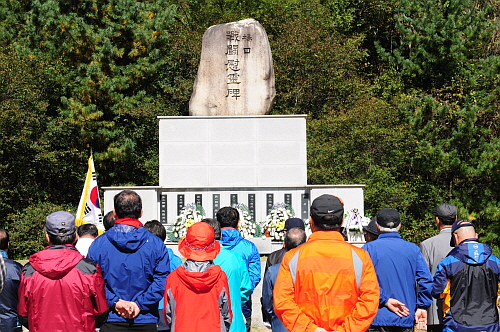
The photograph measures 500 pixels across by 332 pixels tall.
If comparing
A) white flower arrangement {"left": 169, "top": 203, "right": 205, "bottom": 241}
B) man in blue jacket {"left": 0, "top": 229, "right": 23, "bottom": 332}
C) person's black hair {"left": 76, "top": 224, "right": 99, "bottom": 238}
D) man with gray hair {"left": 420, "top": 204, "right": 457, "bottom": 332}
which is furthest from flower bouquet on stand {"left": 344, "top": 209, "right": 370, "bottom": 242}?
man in blue jacket {"left": 0, "top": 229, "right": 23, "bottom": 332}

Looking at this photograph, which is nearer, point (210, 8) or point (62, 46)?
point (62, 46)

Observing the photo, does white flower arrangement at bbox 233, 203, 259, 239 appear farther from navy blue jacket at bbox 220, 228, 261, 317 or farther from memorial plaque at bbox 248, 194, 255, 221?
navy blue jacket at bbox 220, 228, 261, 317

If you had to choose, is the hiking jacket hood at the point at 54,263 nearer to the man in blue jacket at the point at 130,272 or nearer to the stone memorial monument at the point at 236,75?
the man in blue jacket at the point at 130,272

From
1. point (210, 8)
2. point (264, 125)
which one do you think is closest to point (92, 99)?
point (210, 8)

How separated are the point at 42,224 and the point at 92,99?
13.8 feet

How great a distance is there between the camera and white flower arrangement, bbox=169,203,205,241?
12172 millimetres

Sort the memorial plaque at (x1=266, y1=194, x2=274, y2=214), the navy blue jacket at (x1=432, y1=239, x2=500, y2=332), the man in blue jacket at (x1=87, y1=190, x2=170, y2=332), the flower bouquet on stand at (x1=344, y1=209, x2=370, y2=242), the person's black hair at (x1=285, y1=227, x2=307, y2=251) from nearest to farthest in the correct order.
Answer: the man in blue jacket at (x1=87, y1=190, x2=170, y2=332), the navy blue jacket at (x1=432, y1=239, x2=500, y2=332), the person's black hair at (x1=285, y1=227, x2=307, y2=251), the flower bouquet on stand at (x1=344, y1=209, x2=370, y2=242), the memorial plaque at (x1=266, y1=194, x2=274, y2=214)

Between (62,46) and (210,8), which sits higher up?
(210,8)

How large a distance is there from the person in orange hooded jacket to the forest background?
16379 millimetres

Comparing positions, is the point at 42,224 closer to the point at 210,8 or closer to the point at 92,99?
the point at 92,99

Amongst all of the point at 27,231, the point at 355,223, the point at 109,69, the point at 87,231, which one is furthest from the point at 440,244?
the point at 109,69

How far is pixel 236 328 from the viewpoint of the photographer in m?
4.58

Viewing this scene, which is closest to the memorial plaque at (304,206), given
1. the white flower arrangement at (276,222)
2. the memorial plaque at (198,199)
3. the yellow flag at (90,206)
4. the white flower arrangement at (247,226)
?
the white flower arrangement at (276,222)

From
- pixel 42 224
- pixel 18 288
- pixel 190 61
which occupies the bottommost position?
pixel 42 224
